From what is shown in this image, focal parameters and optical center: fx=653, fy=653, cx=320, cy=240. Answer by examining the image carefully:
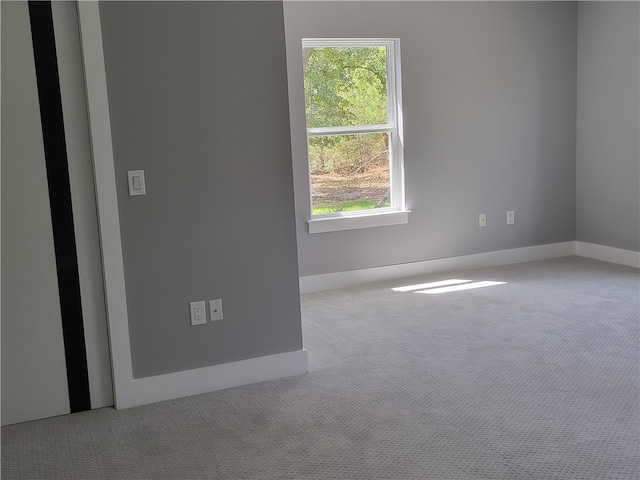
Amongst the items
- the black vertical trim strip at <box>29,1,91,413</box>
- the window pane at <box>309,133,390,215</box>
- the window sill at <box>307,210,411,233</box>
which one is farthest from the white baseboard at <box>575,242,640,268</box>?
the black vertical trim strip at <box>29,1,91,413</box>

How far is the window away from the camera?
5.12 meters

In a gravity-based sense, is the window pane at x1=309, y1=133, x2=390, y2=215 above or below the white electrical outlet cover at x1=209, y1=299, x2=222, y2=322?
above

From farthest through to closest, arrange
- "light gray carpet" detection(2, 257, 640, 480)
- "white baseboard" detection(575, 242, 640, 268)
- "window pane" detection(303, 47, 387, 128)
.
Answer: "white baseboard" detection(575, 242, 640, 268) < "window pane" detection(303, 47, 387, 128) < "light gray carpet" detection(2, 257, 640, 480)

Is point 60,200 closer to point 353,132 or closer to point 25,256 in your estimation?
point 25,256

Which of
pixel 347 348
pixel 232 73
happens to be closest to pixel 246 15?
pixel 232 73

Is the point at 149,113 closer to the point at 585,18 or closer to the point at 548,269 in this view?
the point at 548,269

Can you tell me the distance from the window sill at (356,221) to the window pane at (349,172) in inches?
3.6

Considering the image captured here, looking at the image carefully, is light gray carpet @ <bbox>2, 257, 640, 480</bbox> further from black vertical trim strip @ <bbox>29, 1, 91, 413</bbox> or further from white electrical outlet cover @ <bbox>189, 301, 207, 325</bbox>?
white electrical outlet cover @ <bbox>189, 301, 207, 325</bbox>

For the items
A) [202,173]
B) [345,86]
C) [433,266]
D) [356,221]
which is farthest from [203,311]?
[433,266]

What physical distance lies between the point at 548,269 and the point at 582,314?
1346 millimetres

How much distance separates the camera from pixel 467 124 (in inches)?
220

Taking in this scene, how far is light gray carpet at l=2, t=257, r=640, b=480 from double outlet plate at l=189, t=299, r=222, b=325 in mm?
375

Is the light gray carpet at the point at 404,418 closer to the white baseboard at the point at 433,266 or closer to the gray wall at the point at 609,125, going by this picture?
the white baseboard at the point at 433,266

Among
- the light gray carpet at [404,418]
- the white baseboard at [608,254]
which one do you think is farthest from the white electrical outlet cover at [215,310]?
the white baseboard at [608,254]
